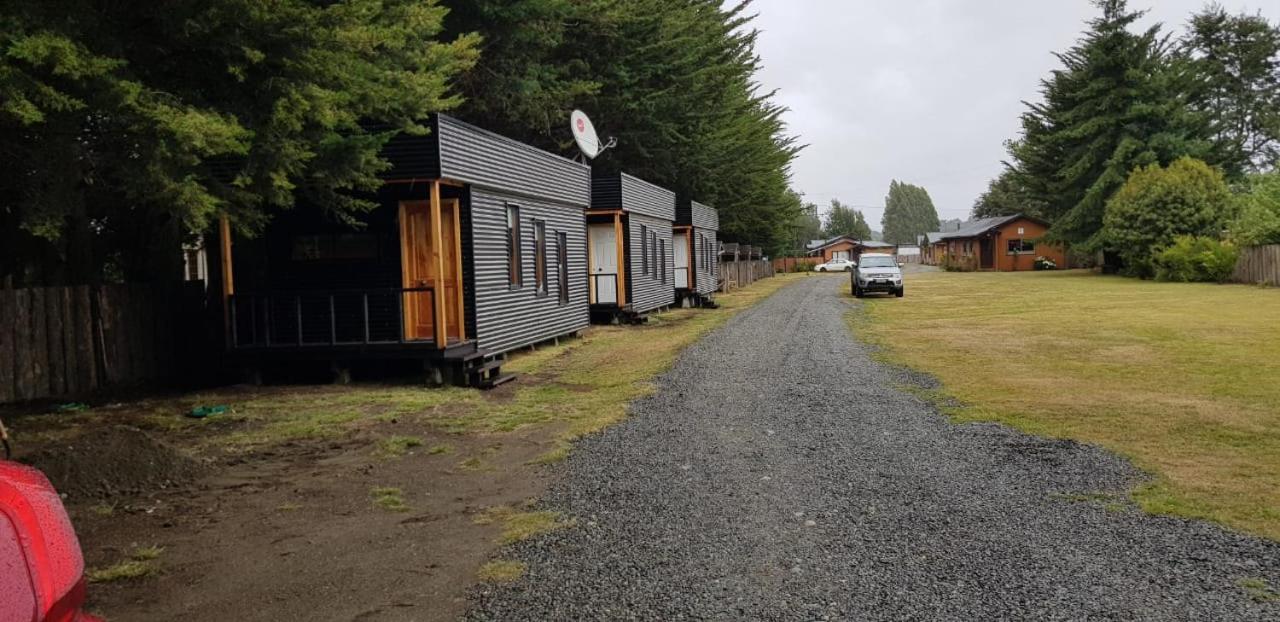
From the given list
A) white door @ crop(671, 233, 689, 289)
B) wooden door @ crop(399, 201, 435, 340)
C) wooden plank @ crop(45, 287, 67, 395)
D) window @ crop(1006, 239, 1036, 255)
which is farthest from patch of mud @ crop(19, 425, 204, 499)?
window @ crop(1006, 239, 1036, 255)

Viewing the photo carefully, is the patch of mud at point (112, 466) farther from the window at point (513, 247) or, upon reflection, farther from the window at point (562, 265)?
the window at point (562, 265)

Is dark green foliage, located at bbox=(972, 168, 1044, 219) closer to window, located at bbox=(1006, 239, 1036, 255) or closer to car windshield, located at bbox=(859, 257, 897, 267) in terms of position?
window, located at bbox=(1006, 239, 1036, 255)

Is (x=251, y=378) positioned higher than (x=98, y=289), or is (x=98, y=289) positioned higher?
(x=98, y=289)

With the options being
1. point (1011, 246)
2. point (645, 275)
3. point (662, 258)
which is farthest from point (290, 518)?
point (1011, 246)

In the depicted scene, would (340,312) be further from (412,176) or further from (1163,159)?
(1163,159)

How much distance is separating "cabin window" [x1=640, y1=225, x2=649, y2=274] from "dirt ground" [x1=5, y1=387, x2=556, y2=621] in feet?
53.3

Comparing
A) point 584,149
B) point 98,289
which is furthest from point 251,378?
point 584,149

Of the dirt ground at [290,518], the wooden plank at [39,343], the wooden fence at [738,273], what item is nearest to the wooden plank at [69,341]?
the wooden plank at [39,343]

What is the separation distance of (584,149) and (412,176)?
10.1m

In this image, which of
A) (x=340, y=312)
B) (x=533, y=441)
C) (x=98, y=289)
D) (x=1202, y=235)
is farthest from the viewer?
(x=1202, y=235)

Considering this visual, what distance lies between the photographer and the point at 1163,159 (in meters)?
46.7

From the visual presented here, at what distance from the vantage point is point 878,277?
3266 centimetres

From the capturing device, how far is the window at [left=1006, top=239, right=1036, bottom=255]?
6612 cm

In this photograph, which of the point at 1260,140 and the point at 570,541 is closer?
the point at 570,541
